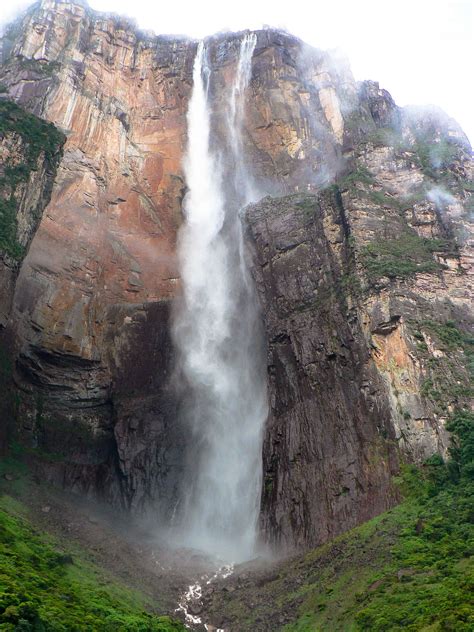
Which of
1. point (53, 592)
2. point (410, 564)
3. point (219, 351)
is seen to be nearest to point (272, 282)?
point (219, 351)

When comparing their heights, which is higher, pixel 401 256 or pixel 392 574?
pixel 401 256

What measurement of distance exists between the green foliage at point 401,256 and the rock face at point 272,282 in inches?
4.6

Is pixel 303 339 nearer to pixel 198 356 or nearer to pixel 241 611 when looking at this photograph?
pixel 198 356

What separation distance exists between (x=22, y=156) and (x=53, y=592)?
24.1 meters

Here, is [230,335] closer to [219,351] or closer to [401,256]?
[219,351]

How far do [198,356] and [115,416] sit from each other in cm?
710

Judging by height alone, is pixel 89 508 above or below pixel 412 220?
below

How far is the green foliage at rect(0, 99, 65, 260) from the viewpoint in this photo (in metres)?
31.0

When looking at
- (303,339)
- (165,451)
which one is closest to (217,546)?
(165,451)

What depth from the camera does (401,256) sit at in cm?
3484

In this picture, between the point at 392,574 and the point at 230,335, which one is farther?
the point at 230,335

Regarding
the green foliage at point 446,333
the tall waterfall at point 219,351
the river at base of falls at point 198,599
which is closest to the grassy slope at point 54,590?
the river at base of falls at point 198,599

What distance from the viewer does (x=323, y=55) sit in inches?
2200

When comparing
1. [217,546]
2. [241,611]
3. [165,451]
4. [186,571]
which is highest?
[165,451]
